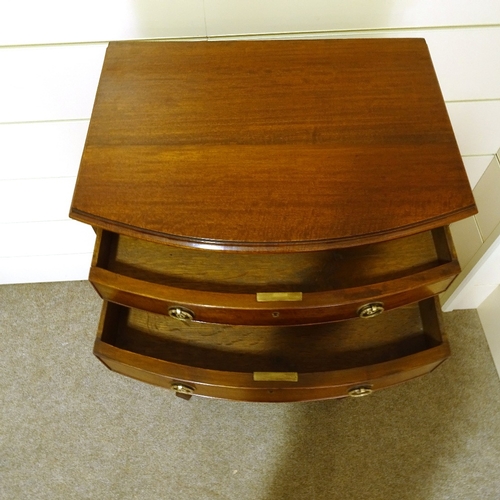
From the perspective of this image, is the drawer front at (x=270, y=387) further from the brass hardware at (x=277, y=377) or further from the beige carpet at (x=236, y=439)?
the beige carpet at (x=236, y=439)

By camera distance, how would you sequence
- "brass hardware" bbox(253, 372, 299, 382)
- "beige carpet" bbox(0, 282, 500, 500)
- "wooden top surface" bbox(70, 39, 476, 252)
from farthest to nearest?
"beige carpet" bbox(0, 282, 500, 500) < "brass hardware" bbox(253, 372, 299, 382) < "wooden top surface" bbox(70, 39, 476, 252)

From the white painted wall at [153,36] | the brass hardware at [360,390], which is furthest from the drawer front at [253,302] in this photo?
the white painted wall at [153,36]

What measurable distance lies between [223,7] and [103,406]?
904 mm

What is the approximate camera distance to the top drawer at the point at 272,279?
60cm

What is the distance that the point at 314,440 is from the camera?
43.9 inches

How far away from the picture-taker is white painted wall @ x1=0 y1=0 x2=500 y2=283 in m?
0.74

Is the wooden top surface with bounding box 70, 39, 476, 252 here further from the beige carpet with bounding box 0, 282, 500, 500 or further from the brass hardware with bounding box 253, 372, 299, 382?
the beige carpet with bounding box 0, 282, 500, 500

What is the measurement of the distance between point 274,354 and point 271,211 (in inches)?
10.8

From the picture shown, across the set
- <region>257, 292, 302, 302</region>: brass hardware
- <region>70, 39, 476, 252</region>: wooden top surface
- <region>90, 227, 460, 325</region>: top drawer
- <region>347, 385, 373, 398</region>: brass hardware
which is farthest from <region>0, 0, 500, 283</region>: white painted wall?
<region>347, 385, 373, 398</region>: brass hardware

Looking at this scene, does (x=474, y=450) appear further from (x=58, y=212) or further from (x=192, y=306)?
(x=58, y=212)

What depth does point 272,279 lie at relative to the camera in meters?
0.67

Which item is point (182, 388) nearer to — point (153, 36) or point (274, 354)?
point (274, 354)

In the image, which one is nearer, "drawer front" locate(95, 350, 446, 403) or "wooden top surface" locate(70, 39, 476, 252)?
"wooden top surface" locate(70, 39, 476, 252)

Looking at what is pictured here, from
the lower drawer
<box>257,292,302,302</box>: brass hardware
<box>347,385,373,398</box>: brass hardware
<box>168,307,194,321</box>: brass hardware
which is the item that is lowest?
<box>347,385,373,398</box>: brass hardware
